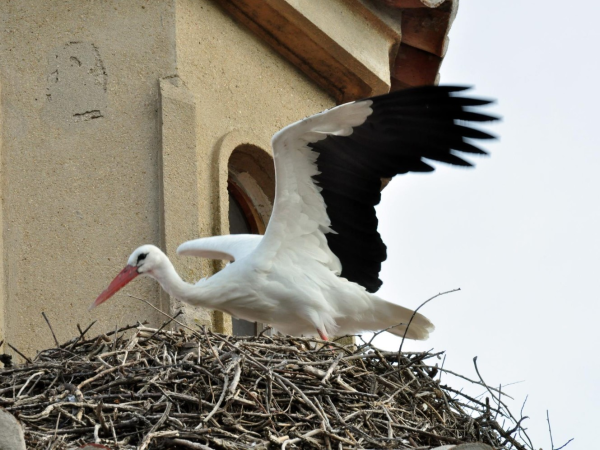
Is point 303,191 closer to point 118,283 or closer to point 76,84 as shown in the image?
point 118,283

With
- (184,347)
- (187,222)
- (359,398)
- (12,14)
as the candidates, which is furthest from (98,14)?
(359,398)

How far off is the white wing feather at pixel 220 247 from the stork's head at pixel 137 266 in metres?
0.22

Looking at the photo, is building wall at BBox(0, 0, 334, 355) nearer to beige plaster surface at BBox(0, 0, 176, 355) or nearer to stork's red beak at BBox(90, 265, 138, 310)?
beige plaster surface at BBox(0, 0, 176, 355)

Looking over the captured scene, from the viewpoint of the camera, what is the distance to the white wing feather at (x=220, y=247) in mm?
7172

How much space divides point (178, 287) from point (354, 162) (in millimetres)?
1098

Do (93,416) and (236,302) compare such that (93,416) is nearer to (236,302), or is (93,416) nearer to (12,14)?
(236,302)

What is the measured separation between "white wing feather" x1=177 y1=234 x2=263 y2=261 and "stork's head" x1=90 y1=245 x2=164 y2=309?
8.8 inches

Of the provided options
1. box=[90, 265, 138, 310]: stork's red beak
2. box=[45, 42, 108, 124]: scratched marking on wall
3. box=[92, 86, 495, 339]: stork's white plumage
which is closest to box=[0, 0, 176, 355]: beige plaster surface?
box=[45, 42, 108, 124]: scratched marking on wall

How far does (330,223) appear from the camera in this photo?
7.07 metres

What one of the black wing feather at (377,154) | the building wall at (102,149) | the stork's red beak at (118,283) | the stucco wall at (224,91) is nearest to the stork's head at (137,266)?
the stork's red beak at (118,283)

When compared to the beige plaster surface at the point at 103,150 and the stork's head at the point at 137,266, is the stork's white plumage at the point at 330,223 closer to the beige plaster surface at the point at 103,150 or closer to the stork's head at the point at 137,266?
the stork's head at the point at 137,266

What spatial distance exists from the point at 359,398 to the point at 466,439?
524mm

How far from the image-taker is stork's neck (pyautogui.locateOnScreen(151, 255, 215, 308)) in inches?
273

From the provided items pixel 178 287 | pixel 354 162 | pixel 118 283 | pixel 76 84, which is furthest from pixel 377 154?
pixel 76 84
